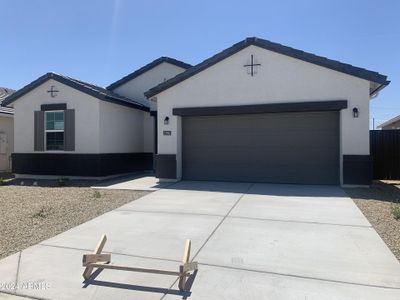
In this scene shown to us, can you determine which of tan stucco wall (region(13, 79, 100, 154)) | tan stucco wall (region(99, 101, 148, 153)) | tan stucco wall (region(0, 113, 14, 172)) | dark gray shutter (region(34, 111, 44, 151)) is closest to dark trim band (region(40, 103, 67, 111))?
tan stucco wall (region(13, 79, 100, 154))

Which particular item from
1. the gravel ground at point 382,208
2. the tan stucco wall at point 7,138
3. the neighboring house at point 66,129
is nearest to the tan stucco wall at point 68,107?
the neighboring house at point 66,129

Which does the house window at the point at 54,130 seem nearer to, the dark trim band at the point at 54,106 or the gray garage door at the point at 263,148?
the dark trim band at the point at 54,106

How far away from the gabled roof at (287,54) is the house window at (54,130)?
3909mm

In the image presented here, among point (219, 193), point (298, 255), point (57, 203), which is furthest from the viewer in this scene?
point (219, 193)

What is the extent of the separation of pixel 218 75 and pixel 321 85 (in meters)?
3.51

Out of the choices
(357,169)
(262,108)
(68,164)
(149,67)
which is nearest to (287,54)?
(262,108)

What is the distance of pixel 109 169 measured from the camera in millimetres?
13672

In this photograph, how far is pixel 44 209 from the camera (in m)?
7.66

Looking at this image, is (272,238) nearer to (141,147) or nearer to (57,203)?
(57,203)

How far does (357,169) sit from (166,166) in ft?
21.4

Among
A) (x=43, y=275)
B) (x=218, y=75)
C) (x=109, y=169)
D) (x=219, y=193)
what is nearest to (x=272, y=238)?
(x=43, y=275)

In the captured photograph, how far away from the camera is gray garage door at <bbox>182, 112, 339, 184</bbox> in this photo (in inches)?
445

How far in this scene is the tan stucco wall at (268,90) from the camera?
10648 millimetres

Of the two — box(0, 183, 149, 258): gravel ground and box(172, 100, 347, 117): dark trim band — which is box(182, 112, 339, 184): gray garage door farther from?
box(0, 183, 149, 258): gravel ground
